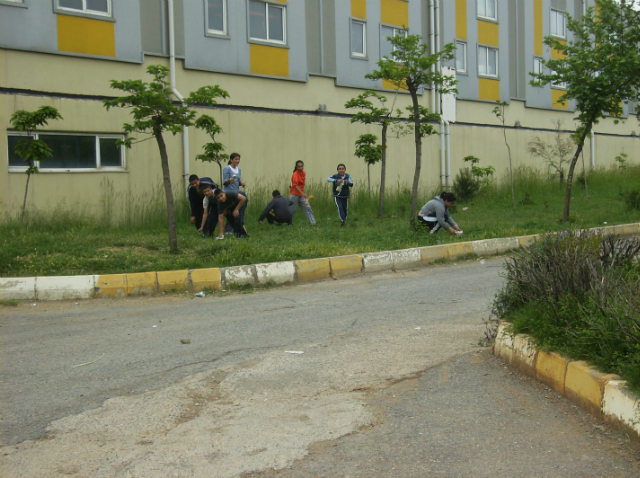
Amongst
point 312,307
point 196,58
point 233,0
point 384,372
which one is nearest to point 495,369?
point 384,372

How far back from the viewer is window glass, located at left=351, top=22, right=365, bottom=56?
19.2 m

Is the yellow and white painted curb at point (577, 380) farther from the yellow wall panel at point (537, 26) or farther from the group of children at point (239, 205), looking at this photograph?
the yellow wall panel at point (537, 26)

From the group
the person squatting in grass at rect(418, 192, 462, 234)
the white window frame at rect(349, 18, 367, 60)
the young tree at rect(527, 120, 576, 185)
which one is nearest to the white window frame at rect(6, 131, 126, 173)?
the person squatting in grass at rect(418, 192, 462, 234)

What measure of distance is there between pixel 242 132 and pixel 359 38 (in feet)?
18.7

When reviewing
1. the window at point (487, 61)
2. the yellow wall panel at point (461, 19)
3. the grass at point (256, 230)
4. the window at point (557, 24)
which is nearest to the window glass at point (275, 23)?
the grass at point (256, 230)

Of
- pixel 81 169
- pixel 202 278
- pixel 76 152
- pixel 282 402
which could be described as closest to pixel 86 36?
pixel 76 152

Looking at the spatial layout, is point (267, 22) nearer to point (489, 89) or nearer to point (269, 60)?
point (269, 60)

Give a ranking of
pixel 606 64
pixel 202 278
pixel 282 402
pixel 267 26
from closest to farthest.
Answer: pixel 282 402
pixel 202 278
pixel 606 64
pixel 267 26

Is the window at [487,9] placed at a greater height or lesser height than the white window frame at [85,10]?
greater

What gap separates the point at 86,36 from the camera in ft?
45.9

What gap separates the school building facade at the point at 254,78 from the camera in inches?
528

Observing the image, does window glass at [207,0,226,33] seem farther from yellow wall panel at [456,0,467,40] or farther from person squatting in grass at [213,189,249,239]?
yellow wall panel at [456,0,467,40]

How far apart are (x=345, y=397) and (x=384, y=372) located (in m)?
0.58

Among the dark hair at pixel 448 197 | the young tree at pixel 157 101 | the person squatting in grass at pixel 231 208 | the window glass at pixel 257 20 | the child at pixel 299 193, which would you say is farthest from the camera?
the window glass at pixel 257 20
